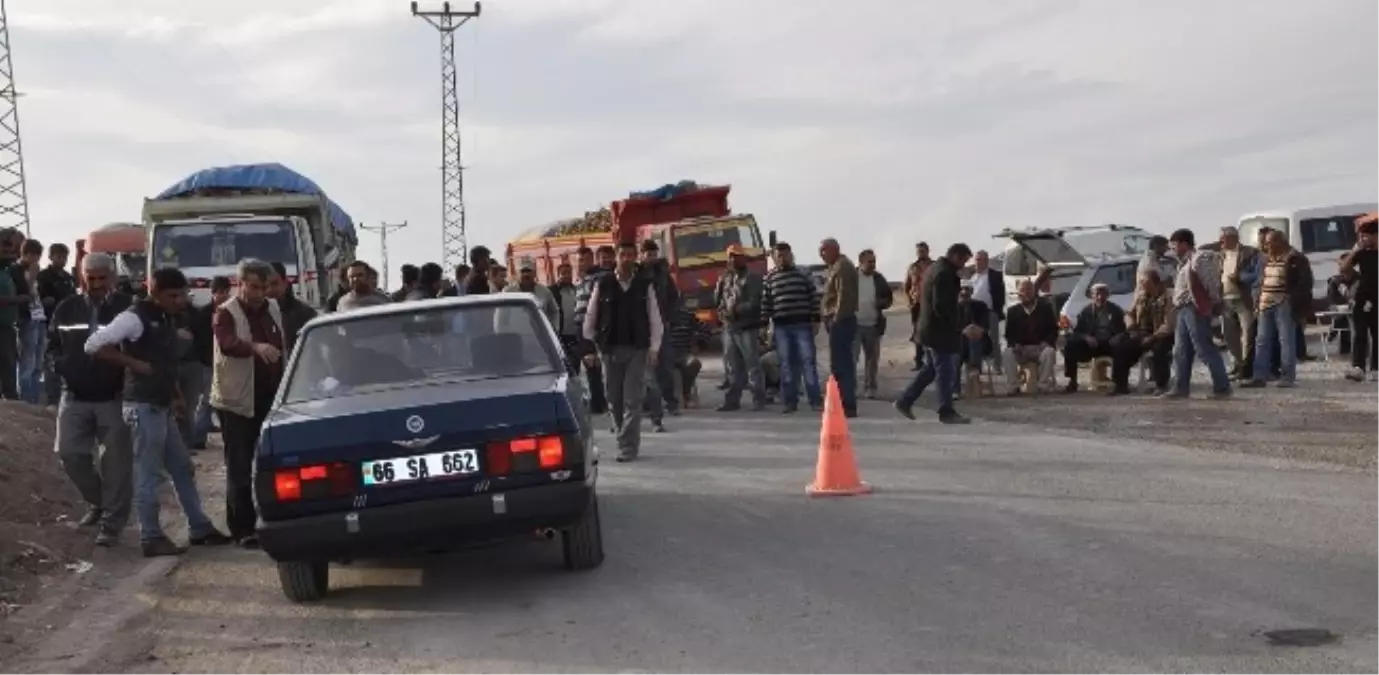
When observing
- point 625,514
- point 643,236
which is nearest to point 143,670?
point 625,514

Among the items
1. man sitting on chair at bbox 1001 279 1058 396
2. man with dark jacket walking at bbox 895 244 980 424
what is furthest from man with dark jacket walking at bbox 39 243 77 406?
man sitting on chair at bbox 1001 279 1058 396

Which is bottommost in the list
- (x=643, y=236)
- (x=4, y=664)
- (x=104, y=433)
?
(x=4, y=664)

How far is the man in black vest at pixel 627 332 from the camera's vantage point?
13.9m

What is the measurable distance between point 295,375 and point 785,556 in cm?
290

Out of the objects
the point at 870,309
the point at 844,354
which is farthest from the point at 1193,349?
→ the point at 870,309

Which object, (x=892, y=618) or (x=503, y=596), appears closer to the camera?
(x=892, y=618)

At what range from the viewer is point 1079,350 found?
65.2ft

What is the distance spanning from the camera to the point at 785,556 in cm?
923

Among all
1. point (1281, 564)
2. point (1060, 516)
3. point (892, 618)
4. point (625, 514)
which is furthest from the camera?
point (625, 514)

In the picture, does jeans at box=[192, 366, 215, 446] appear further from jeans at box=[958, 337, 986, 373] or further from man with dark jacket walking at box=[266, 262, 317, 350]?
jeans at box=[958, 337, 986, 373]

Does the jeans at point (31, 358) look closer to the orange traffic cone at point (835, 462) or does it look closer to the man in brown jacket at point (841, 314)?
the man in brown jacket at point (841, 314)

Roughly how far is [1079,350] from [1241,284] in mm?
1967

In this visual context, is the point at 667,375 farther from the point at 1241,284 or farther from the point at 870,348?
the point at 1241,284

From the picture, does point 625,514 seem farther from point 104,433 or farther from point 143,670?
point 143,670
